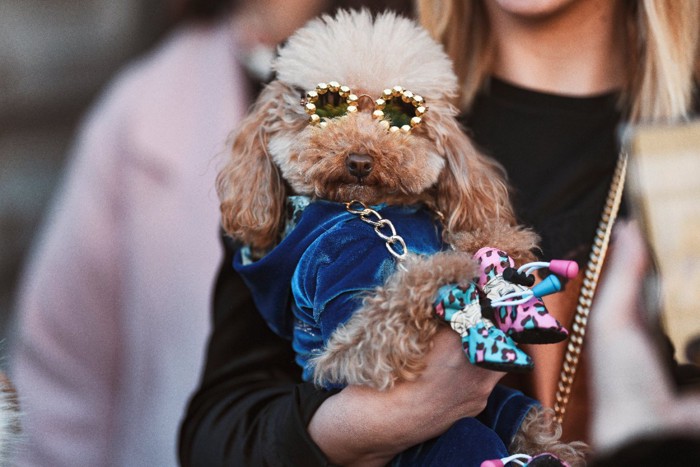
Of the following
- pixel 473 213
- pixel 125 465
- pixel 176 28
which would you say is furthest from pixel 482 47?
pixel 125 465

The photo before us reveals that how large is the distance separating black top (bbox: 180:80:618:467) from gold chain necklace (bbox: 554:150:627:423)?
0.06 feet

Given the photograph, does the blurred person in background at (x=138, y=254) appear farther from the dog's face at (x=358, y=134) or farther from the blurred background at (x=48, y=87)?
the dog's face at (x=358, y=134)

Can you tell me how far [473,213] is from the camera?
1.15 metres

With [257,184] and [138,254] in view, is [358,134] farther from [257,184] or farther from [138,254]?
[138,254]

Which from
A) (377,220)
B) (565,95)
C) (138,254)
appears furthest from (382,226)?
(138,254)

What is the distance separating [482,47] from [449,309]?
69 centimetres

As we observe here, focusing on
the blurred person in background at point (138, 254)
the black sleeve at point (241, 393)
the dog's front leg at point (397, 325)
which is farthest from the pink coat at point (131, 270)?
the dog's front leg at point (397, 325)

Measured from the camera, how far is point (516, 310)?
0.91 metres

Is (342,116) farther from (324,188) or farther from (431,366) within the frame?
(431,366)

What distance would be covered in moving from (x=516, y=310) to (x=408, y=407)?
8.7 inches

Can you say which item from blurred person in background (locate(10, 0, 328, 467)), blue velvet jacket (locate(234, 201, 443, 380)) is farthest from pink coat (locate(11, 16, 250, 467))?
blue velvet jacket (locate(234, 201, 443, 380))

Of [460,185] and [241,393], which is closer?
[460,185]

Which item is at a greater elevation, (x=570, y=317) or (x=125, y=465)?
(x=570, y=317)

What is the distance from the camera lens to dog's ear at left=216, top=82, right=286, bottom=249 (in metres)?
1.17
